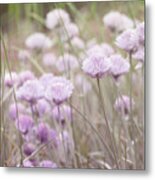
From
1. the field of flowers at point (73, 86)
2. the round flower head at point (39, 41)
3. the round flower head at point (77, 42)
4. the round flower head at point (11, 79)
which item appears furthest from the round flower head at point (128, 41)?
the round flower head at point (11, 79)

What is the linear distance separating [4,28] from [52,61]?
0.19m

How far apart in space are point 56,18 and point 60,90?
0.23m

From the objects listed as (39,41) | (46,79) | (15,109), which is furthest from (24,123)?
(39,41)

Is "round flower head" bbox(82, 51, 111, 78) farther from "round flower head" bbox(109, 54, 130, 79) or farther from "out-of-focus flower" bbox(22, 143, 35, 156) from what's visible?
"out-of-focus flower" bbox(22, 143, 35, 156)

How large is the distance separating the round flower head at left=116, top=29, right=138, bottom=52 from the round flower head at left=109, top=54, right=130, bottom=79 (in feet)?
0.11

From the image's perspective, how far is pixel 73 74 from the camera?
183 centimetres

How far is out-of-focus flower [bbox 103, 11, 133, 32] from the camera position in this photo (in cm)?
180

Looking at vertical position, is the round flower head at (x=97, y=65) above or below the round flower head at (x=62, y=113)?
above

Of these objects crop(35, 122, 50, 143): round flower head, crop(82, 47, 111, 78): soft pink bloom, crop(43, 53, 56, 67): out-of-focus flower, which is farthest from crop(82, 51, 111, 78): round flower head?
crop(35, 122, 50, 143): round flower head

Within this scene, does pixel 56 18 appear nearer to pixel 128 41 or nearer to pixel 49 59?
pixel 49 59

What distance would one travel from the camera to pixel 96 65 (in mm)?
1787

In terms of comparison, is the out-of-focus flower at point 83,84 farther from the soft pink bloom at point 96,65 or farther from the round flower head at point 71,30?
the round flower head at point 71,30

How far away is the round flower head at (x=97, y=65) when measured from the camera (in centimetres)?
179

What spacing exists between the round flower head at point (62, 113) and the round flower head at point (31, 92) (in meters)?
0.07
